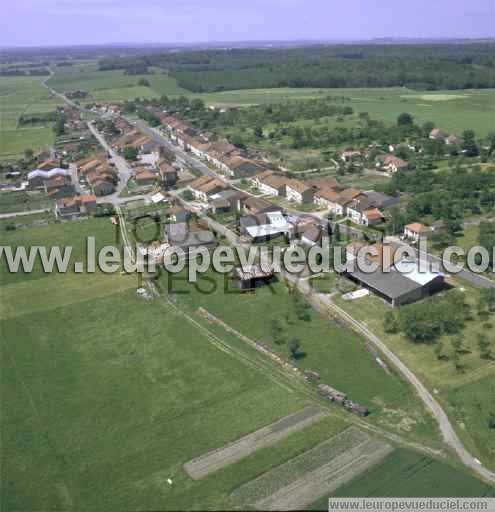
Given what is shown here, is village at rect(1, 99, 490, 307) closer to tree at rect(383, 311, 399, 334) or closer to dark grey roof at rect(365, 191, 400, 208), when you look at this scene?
dark grey roof at rect(365, 191, 400, 208)

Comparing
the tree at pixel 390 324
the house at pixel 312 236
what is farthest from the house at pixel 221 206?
the tree at pixel 390 324

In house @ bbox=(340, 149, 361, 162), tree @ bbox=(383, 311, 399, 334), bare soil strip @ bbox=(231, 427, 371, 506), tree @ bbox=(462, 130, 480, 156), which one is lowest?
bare soil strip @ bbox=(231, 427, 371, 506)

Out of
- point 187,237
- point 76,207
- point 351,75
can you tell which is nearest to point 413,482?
point 187,237

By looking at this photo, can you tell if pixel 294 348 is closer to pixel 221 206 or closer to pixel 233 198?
pixel 221 206

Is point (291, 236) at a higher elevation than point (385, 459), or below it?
higher

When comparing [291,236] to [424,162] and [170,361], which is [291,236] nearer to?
[170,361]

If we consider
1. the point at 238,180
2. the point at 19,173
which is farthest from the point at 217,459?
the point at 19,173

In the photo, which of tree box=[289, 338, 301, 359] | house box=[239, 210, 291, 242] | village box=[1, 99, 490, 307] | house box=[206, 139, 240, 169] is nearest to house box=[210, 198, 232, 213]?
village box=[1, 99, 490, 307]
